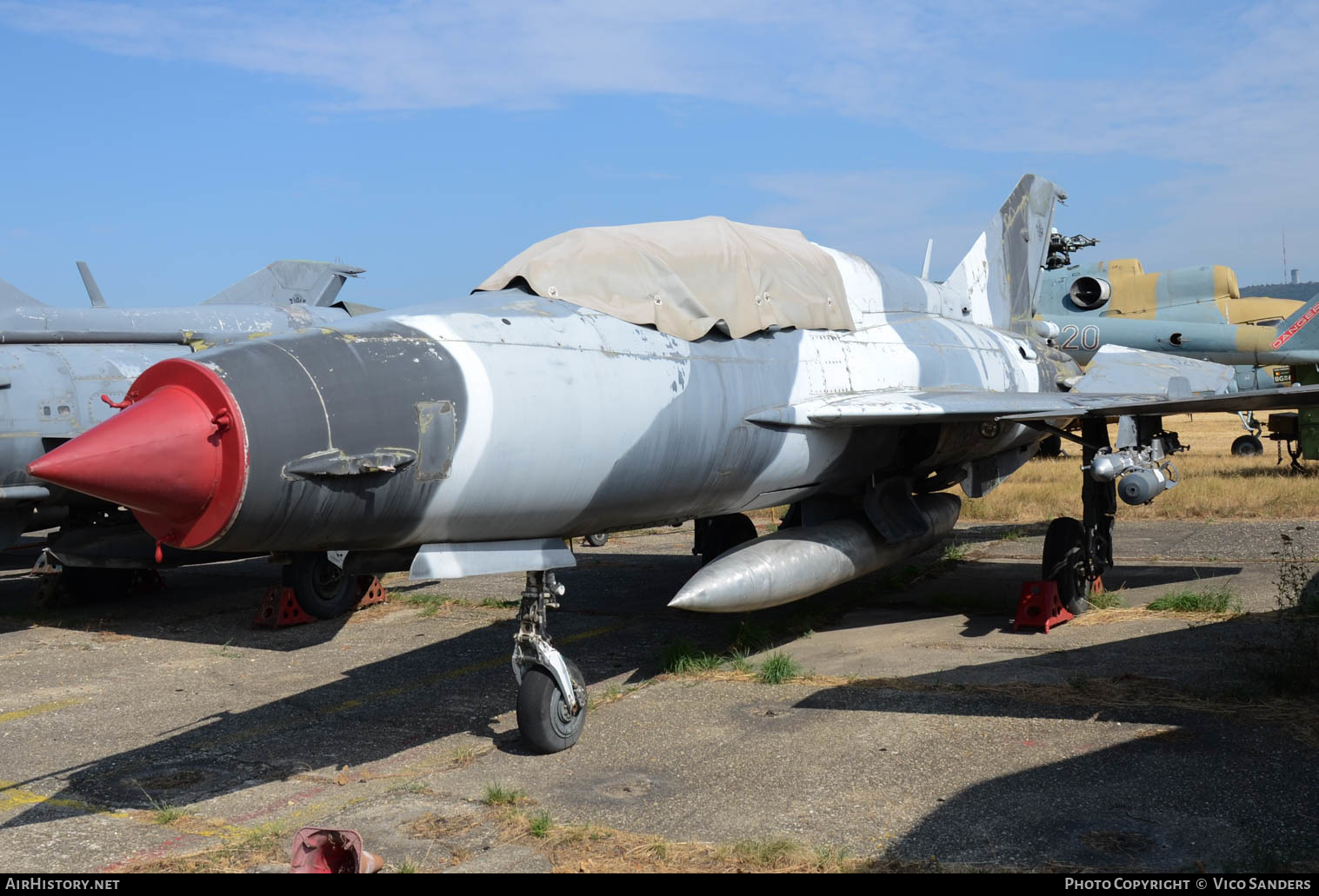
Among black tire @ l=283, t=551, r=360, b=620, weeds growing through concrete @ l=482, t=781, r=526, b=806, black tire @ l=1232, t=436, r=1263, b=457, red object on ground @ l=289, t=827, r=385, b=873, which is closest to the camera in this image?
red object on ground @ l=289, t=827, r=385, b=873

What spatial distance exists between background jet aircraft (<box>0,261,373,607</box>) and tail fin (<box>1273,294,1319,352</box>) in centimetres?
1764

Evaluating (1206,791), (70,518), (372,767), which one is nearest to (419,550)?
(372,767)

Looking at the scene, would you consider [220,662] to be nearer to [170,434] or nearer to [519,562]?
[519,562]

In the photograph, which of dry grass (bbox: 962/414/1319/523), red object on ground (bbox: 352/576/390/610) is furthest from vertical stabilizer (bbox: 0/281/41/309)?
dry grass (bbox: 962/414/1319/523)

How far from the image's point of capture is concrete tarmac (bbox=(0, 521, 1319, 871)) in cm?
468

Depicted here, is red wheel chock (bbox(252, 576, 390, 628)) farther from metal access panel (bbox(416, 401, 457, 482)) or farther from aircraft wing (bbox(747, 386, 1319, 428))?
metal access panel (bbox(416, 401, 457, 482))

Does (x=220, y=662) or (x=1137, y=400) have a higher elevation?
(x=1137, y=400)

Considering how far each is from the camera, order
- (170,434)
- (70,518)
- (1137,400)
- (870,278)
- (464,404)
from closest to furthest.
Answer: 1. (170,434)
2. (464,404)
3. (1137,400)
4. (870,278)
5. (70,518)

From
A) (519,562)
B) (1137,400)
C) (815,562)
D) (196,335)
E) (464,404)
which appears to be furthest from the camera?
(196,335)

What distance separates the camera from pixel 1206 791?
4.91m

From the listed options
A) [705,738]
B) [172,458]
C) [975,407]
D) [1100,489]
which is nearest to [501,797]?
[705,738]

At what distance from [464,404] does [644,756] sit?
2.16 metres

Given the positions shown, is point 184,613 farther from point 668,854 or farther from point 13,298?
point 668,854

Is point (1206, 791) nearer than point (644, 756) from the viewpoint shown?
Yes
